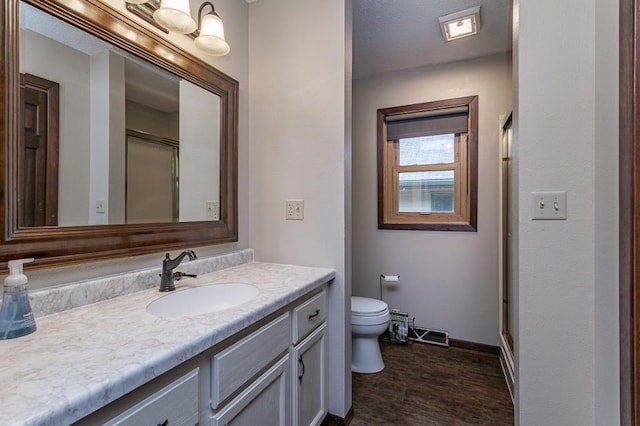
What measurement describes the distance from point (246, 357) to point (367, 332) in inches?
51.2

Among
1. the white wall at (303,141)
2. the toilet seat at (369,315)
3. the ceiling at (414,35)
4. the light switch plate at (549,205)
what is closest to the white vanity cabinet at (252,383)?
the white wall at (303,141)

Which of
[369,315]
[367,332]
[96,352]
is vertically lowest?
[367,332]

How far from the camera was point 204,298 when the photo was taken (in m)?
1.31

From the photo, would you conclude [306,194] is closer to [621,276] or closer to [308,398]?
[308,398]

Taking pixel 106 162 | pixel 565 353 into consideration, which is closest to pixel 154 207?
pixel 106 162

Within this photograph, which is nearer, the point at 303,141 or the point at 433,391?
the point at 303,141

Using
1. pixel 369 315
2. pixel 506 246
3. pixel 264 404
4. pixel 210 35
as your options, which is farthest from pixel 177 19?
pixel 506 246

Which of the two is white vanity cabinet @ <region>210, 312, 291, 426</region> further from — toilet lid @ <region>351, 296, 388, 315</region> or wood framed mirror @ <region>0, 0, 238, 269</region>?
toilet lid @ <region>351, 296, 388, 315</region>

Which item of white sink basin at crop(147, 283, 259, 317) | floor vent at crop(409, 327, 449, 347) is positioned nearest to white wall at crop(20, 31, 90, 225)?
white sink basin at crop(147, 283, 259, 317)

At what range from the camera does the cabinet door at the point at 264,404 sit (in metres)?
0.90

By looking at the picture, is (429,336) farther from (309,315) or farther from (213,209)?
(213,209)

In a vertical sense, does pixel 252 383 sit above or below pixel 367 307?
above

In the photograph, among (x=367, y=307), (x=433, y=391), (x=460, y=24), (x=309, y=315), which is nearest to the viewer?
(x=309, y=315)

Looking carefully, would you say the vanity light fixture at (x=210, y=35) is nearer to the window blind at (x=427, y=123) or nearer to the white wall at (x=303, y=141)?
the white wall at (x=303, y=141)
